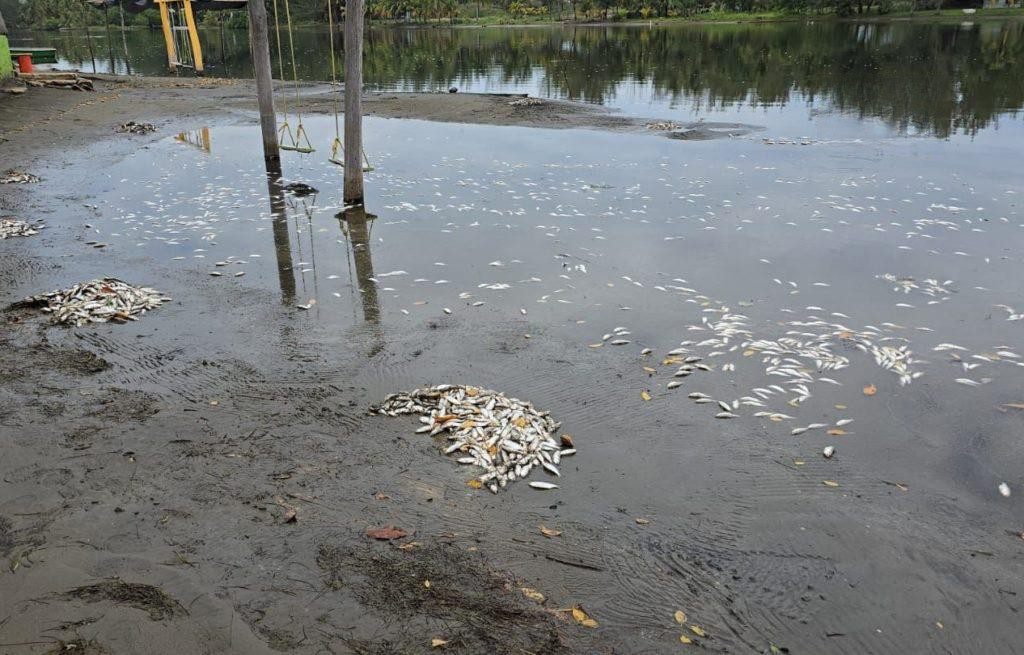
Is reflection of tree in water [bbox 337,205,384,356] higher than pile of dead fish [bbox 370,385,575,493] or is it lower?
higher

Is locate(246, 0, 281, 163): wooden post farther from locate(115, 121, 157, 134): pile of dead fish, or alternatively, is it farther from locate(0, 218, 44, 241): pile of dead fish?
locate(115, 121, 157, 134): pile of dead fish

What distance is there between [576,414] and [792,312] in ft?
11.9

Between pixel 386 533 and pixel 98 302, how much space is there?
543 centimetres

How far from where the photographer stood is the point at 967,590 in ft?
14.4

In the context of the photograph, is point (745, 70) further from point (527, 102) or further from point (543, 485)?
point (543, 485)

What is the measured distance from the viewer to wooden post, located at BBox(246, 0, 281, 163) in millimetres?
13688

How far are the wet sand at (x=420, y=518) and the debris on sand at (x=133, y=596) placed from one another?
1 centimetres

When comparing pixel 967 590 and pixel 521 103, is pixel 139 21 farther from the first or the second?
pixel 967 590

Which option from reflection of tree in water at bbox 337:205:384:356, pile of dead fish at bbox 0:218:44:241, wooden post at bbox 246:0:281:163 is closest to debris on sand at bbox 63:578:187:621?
reflection of tree in water at bbox 337:205:384:356

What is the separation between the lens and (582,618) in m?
4.06

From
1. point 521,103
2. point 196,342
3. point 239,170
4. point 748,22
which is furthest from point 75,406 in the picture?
point 748,22

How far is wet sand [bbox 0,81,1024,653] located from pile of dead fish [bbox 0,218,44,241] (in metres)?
4.14

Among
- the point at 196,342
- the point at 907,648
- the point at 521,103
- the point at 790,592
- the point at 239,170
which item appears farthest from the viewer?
the point at 521,103

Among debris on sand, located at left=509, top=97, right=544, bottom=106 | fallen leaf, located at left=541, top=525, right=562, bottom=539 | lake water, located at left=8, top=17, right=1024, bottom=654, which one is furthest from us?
debris on sand, located at left=509, top=97, right=544, bottom=106
